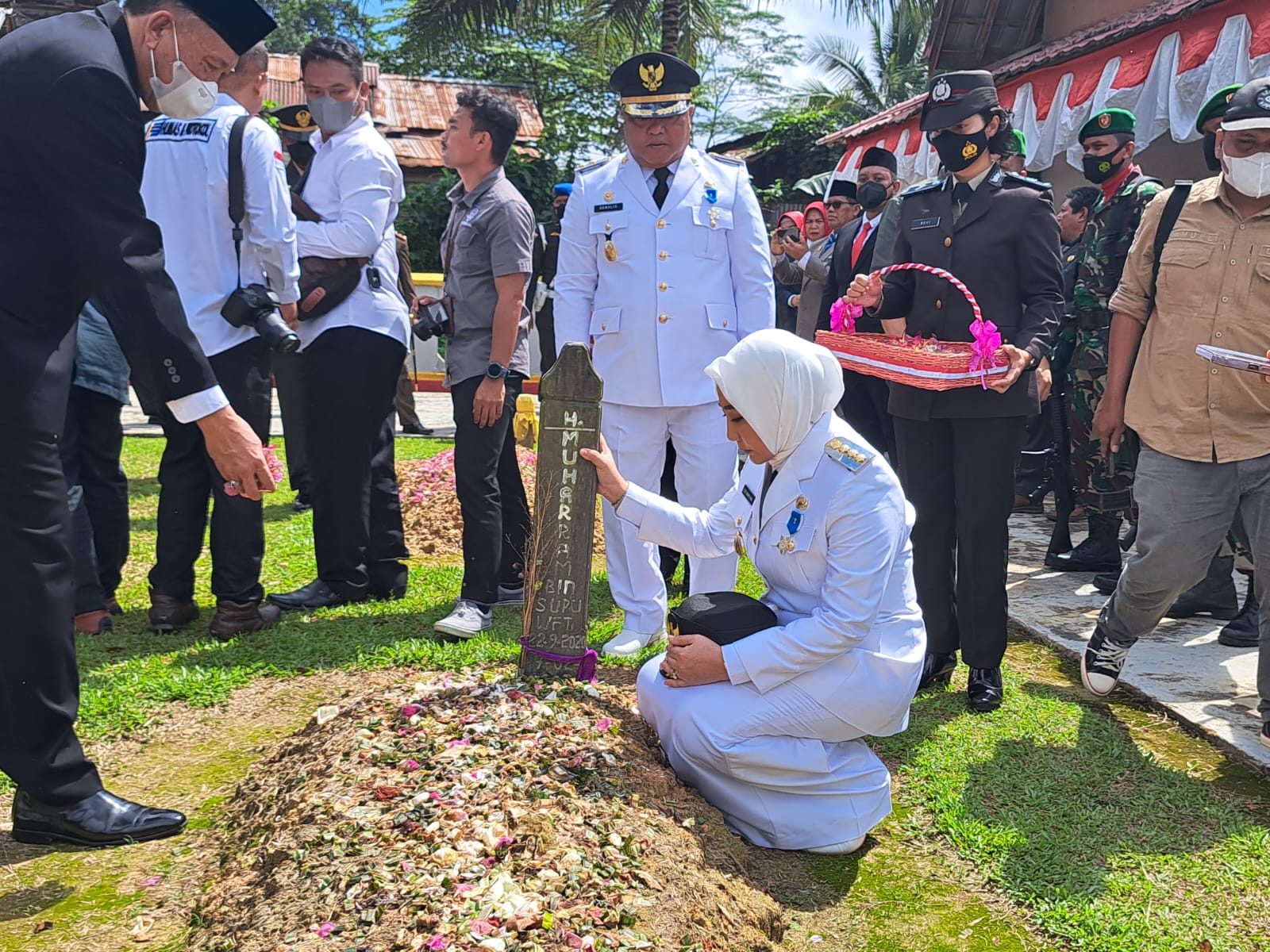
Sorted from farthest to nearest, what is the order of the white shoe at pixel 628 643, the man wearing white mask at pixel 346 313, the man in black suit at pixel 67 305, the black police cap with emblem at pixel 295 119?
the black police cap with emblem at pixel 295 119 < the man wearing white mask at pixel 346 313 < the white shoe at pixel 628 643 < the man in black suit at pixel 67 305

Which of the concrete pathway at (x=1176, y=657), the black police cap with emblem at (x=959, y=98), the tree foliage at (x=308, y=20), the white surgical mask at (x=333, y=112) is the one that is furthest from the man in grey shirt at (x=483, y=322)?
the tree foliage at (x=308, y=20)

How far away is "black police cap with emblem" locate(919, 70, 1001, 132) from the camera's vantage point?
3.92 metres

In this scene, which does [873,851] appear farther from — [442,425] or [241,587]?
[442,425]

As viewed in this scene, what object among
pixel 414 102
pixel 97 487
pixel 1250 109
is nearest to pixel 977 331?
pixel 1250 109

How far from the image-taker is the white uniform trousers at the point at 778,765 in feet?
9.80

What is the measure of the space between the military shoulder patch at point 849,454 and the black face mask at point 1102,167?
3.83 meters

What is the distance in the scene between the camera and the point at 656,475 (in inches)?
182

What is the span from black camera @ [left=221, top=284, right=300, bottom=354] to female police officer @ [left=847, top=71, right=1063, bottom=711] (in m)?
2.37

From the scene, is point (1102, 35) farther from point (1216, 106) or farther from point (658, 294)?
point (658, 294)

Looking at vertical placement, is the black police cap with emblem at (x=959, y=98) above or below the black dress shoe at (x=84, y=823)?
above

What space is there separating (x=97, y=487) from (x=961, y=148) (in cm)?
420

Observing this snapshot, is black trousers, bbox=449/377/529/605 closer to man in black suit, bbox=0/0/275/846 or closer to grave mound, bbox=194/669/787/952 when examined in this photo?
grave mound, bbox=194/669/787/952

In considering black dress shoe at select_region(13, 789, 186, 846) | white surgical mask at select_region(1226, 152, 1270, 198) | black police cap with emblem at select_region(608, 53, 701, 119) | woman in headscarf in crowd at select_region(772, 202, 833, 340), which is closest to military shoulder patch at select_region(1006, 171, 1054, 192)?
white surgical mask at select_region(1226, 152, 1270, 198)

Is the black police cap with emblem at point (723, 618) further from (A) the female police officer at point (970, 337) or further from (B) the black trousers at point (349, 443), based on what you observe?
(B) the black trousers at point (349, 443)
